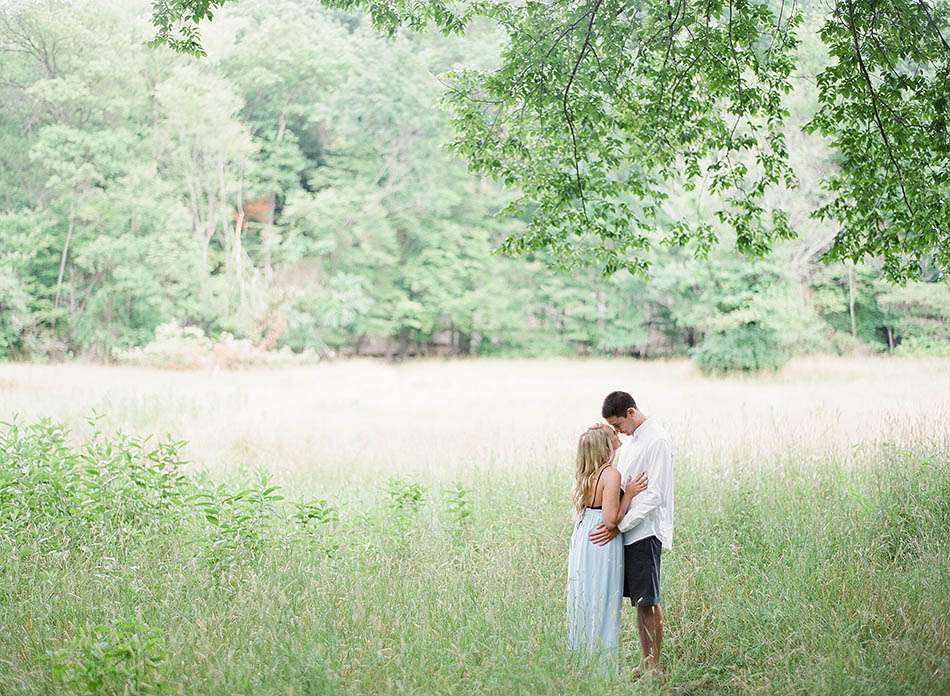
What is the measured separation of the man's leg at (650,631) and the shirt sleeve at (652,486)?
23.1 inches

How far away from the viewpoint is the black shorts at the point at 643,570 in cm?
516

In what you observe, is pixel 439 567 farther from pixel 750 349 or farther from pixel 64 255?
pixel 64 255

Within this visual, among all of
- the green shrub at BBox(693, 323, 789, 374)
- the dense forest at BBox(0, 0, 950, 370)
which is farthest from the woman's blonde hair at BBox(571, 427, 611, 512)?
the dense forest at BBox(0, 0, 950, 370)

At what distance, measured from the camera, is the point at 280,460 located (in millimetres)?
11469

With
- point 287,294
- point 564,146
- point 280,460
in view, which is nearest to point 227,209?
point 287,294

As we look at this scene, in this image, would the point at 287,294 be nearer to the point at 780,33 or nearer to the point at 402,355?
the point at 402,355

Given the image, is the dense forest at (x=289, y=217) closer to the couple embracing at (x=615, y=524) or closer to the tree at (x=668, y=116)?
the tree at (x=668, y=116)

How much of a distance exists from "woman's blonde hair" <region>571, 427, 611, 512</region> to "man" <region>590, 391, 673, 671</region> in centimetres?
11

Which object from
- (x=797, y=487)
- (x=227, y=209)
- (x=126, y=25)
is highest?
(x=126, y=25)

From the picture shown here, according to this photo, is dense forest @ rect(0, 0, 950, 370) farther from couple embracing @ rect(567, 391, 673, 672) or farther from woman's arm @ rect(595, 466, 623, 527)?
woman's arm @ rect(595, 466, 623, 527)

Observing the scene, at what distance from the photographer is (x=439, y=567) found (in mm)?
6828

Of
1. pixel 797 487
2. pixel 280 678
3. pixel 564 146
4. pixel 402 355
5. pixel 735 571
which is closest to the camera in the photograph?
pixel 280 678

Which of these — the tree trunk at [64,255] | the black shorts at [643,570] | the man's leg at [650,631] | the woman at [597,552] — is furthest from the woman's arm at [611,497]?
the tree trunk at [64,255]

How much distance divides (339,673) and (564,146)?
6562 mm
